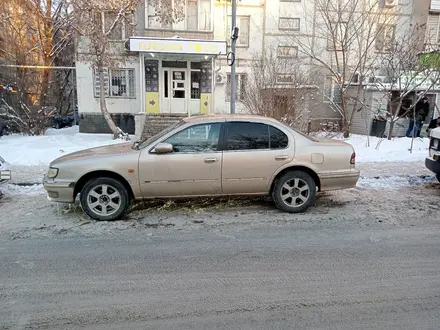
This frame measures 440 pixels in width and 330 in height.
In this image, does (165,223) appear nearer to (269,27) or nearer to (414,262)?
(414,262)

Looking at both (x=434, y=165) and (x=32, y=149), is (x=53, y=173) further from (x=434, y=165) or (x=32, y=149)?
(x=32, y=149)

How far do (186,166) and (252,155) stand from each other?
3.52ft

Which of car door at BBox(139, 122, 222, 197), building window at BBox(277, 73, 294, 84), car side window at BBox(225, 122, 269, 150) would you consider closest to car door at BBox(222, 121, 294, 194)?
car side window at BBox(225, 122, 269, 150)

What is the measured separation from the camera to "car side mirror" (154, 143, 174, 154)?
5.06m

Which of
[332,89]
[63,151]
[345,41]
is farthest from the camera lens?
[332,89]

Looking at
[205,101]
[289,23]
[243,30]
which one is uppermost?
[289,23]

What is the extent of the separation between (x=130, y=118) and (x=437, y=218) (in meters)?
15.3

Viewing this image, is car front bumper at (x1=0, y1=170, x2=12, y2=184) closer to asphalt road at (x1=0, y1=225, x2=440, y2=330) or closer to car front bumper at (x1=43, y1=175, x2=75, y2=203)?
car front bumper at (x1=43, y1=175, x2=75, y2=203)

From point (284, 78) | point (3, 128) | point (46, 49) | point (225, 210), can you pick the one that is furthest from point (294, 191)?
point (46, 49)

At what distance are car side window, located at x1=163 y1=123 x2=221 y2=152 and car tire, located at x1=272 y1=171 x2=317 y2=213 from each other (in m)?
1.26

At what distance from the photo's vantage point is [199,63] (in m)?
17.9

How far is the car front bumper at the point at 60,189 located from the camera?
197 inches

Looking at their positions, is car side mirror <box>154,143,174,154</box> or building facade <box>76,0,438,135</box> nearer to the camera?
car side mirror <box>154,143,174,154</box>

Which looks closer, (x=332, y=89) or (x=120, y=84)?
(x=120, y=84)
